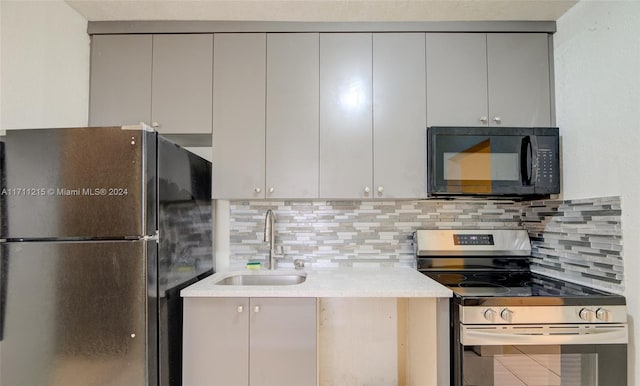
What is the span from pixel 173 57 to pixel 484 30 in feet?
6.00

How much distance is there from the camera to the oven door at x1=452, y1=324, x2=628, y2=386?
119 centimetres

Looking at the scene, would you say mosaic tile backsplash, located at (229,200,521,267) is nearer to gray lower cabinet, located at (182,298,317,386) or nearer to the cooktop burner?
the cooktop burner

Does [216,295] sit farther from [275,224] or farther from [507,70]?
[507,70]

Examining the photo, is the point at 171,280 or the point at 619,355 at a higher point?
the point at 171,280

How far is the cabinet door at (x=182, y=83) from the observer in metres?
1.67

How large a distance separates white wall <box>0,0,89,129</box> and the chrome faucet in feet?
3.90

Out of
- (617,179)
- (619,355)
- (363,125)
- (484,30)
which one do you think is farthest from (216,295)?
(484,30)

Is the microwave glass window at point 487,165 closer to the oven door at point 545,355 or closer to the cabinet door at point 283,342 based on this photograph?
the oven door at point 545,355

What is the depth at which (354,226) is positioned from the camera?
1942 millimetres

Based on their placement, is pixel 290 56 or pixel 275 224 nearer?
pixel 290 56

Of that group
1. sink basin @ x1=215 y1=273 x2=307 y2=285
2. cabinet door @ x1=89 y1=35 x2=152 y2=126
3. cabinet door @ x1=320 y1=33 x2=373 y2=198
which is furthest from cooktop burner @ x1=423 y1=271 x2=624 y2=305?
cabinet door @ x1=89 y1=35 x2=152 y2=126

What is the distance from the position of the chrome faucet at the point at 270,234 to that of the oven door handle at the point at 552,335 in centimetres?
118

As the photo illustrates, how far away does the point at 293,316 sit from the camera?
1382 mm

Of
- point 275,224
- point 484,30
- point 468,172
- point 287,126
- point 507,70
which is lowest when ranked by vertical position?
point 275,224
